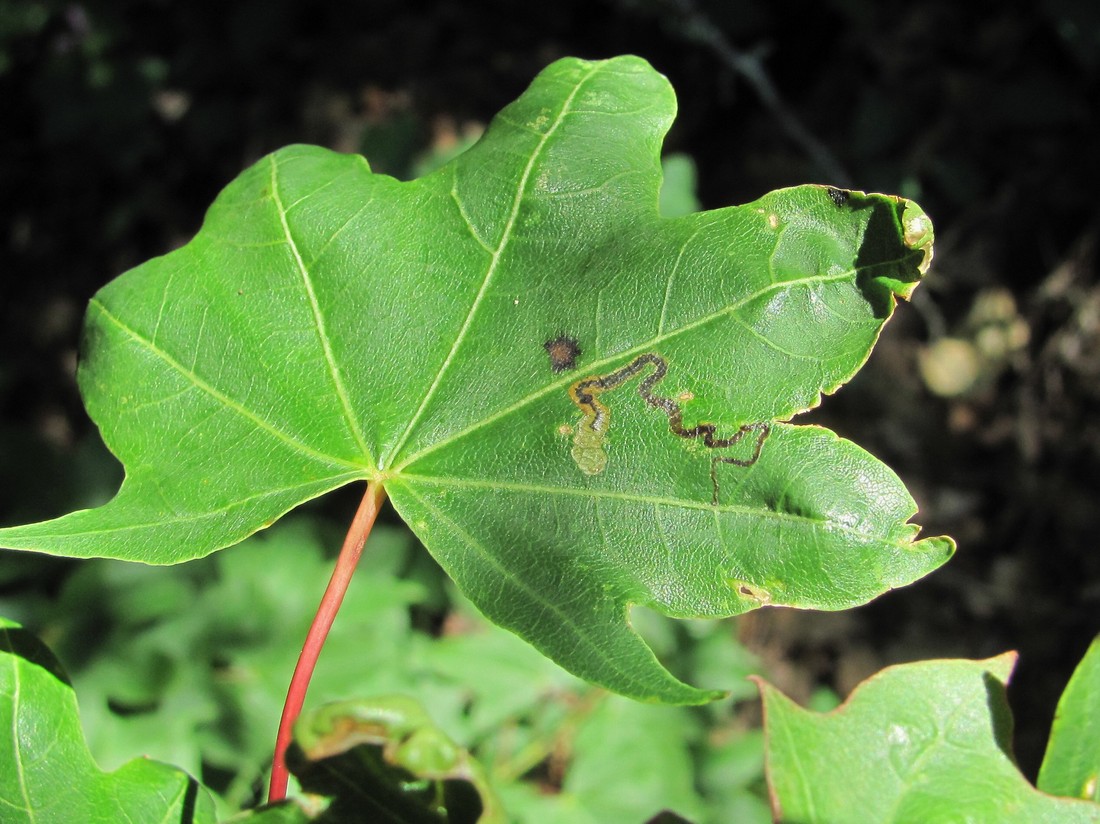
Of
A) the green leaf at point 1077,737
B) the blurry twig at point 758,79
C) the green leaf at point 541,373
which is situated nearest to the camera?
the green leaf at point 541,373

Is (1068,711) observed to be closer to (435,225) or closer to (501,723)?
(435,225)

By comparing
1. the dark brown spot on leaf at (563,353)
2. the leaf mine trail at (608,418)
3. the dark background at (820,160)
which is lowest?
the dark background at (820,160)

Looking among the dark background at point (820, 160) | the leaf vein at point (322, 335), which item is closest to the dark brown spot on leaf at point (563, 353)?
the leaf vein at point (322, 335)

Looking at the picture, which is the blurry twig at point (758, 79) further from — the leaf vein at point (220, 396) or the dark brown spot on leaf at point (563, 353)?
the leaf vein at point (220, 396)

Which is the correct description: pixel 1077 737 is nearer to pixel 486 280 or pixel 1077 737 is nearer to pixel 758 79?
pixel 486 280

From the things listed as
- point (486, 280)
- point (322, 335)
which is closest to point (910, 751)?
point (486, 280)

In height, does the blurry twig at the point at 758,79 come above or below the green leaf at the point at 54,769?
above

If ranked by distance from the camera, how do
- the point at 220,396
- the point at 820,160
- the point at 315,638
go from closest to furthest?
the point at 315,638
the point at 220,396
the point at 820,160
